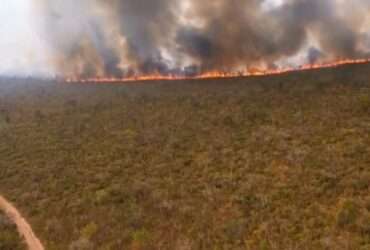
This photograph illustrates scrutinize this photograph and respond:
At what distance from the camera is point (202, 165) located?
25391 mm

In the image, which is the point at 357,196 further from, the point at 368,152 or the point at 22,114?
the point at 22,114

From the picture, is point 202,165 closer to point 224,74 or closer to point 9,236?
point 9,236

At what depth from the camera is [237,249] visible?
1748 cm

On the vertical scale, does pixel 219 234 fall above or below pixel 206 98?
below

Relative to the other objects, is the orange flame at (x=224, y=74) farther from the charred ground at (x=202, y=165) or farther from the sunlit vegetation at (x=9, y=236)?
the sunlit vegetation at (x=9, y=236)

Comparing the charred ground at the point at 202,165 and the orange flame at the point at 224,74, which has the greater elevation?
the orange flame at the point at 224,74

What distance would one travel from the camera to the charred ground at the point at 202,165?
19.0 meters

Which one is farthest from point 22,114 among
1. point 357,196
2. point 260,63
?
point 357,196

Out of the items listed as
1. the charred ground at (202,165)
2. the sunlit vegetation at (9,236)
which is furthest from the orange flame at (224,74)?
the sunlit vegetation at (9,236)

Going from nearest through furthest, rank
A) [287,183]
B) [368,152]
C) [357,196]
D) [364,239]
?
[364,239], [357,196], [287,183], [368,152]

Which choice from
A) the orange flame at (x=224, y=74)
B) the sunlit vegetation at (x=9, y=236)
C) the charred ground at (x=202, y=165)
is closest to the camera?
the charred ground at (x=202, y=165)

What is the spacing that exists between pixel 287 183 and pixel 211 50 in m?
27.5

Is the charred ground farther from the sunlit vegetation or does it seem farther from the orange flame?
the orange flame

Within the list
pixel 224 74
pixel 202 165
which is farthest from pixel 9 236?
pixel 224 74
